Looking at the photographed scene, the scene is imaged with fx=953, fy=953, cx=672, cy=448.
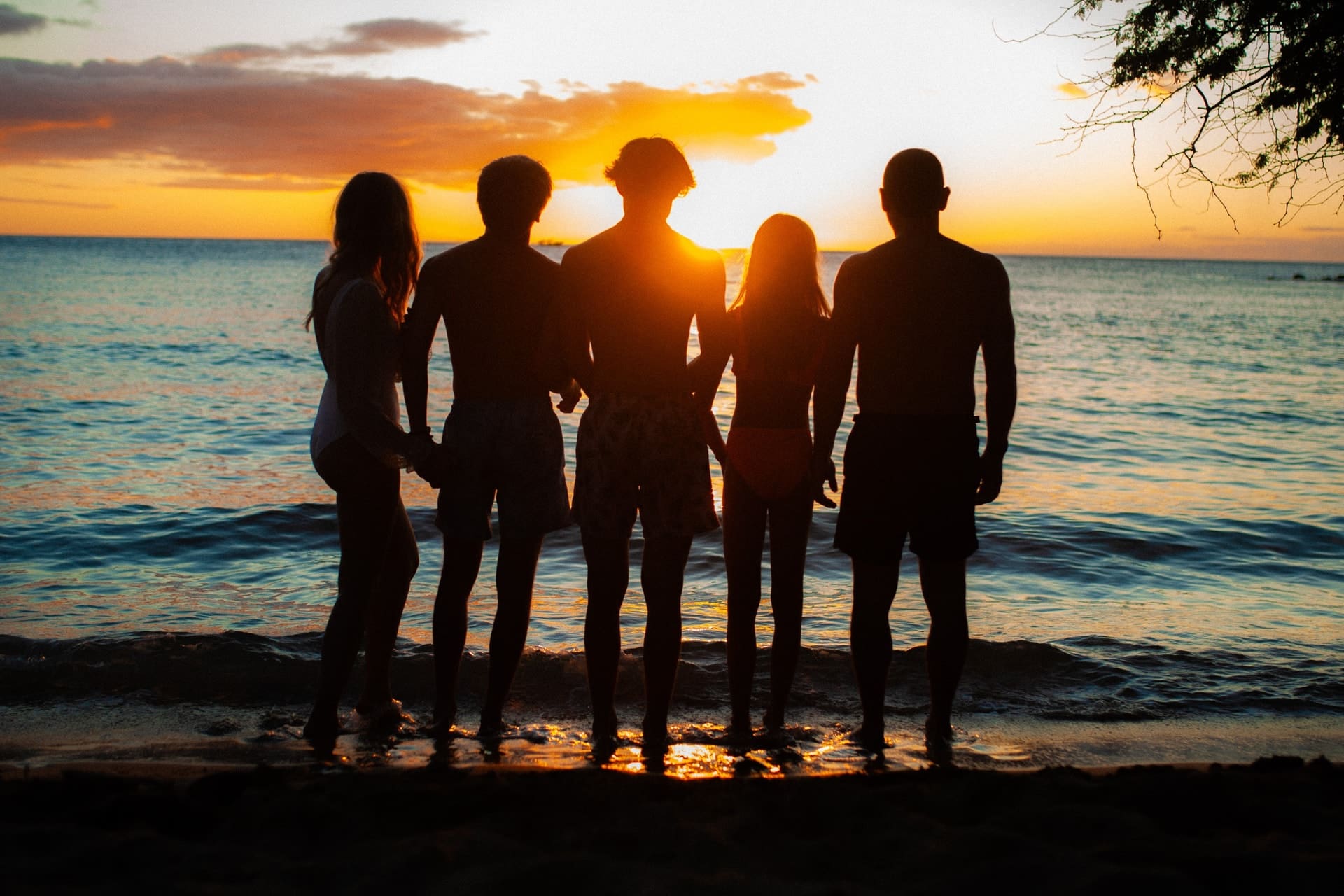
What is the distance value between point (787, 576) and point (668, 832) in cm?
140

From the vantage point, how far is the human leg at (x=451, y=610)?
3.70 m

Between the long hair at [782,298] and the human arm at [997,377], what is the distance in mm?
638

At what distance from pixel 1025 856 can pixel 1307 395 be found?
19049mm

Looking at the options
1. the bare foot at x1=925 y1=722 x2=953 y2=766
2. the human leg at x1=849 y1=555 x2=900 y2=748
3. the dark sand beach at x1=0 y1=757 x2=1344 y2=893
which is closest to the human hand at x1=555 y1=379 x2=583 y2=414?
the human leg at x1=849 y1=555 x2=900 y2=748

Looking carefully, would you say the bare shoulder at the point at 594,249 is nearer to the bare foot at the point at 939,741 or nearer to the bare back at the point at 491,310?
the bare back at the point at 491,310

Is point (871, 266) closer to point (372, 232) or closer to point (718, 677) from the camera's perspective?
point (372, 232)

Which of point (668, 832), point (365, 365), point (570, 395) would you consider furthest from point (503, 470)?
point (668, 832)

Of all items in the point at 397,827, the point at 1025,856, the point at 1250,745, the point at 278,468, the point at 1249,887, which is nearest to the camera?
the point at 1249,887

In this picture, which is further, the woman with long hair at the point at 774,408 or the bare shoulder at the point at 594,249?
the woman with long hair at the point at 774,408

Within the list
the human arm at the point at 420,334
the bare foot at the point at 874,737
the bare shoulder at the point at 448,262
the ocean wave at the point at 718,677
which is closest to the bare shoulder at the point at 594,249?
the bare shoulder at the point at 448,262

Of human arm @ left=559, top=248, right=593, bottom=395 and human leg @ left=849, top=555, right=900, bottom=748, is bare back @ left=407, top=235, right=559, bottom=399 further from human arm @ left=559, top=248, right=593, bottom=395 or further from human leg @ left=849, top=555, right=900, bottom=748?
human leg @ left=849, top=555, right=900, bottom=748

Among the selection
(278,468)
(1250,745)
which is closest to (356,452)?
(1250,745)

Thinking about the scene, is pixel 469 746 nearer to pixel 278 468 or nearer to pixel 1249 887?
pixel 1249 887

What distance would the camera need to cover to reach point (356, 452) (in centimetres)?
353
